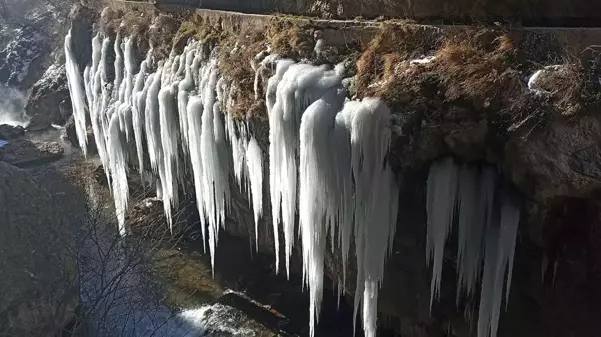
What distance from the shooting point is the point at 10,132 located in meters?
25.4

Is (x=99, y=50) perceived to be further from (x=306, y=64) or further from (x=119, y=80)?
(x=306, y=64)

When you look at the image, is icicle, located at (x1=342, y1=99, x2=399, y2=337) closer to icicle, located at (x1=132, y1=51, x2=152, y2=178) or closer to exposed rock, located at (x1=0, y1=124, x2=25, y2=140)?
icicle, located at (x1=132, y1=51, x2=152, y2=178)

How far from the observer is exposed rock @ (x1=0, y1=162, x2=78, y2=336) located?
8938mm

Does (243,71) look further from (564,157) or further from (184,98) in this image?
(564,157)

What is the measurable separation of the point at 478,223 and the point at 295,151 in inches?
109

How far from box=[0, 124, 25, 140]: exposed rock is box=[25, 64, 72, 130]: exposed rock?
790 millimetres

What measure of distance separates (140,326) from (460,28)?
28.0 ft

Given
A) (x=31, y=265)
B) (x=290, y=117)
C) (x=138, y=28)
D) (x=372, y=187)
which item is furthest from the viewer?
(x=138, y=28)

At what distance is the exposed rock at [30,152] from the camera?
2158 cm

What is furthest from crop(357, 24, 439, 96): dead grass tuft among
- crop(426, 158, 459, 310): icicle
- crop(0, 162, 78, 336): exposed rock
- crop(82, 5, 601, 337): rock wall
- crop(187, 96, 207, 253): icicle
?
crop(0, 162, 78, 336): exposed rock

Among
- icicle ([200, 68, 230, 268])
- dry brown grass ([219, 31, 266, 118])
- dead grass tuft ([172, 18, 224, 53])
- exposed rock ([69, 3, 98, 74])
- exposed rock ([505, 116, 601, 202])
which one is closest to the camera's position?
exposed rock ([505, 116, 601, 202])

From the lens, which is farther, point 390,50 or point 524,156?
point 390,50

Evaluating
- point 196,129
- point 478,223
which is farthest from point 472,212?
point 196,129

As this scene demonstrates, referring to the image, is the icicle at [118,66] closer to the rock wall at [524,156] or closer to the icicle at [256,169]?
the icicle at [256,169]
